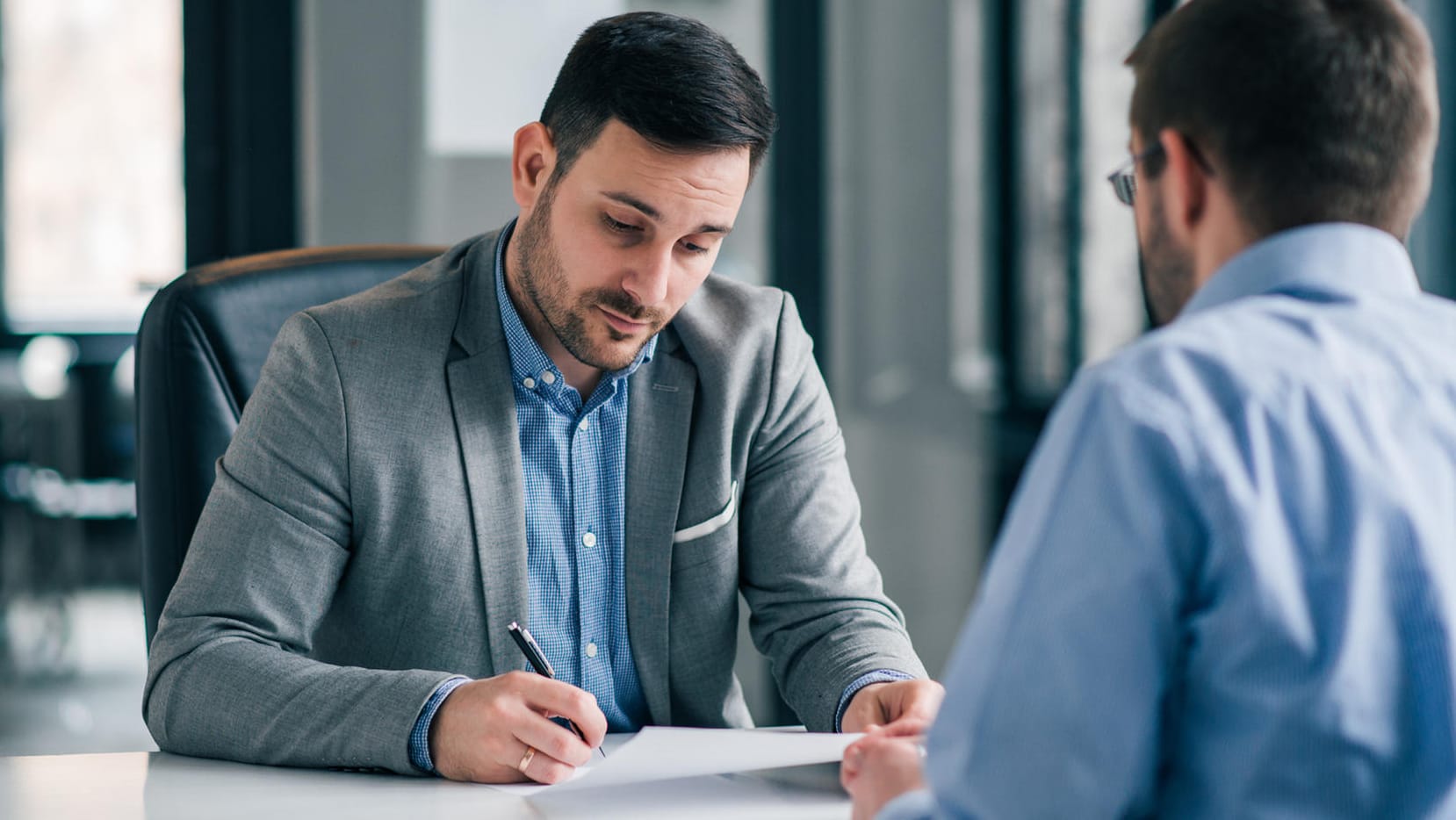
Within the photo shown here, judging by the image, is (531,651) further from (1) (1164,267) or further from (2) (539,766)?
(1) (1164,267)

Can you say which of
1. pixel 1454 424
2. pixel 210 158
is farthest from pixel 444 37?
pixel 1454 424

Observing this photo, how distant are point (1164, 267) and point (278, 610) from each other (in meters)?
0.83

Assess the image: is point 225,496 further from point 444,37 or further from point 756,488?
A: point 444,37

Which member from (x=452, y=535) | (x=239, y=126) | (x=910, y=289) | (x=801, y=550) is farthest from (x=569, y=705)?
(x=910, y=289)

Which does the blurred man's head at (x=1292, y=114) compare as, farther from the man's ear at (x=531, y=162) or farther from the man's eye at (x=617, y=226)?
the man's ear at (x=531, y=162)

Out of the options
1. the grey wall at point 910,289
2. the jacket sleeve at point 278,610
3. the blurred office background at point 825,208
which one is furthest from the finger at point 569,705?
the grey wall at point 910,289

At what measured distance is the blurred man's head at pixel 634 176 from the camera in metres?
1.31

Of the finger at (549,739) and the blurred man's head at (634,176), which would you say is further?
the blurred man's head at (634,176)

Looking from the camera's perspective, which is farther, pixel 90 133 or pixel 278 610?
pixel 90 133

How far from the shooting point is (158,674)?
1150 mm

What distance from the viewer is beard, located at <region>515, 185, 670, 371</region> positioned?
1342mm

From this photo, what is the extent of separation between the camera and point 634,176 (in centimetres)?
131

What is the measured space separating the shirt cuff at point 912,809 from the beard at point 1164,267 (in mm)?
312

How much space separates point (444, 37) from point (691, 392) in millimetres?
1475
